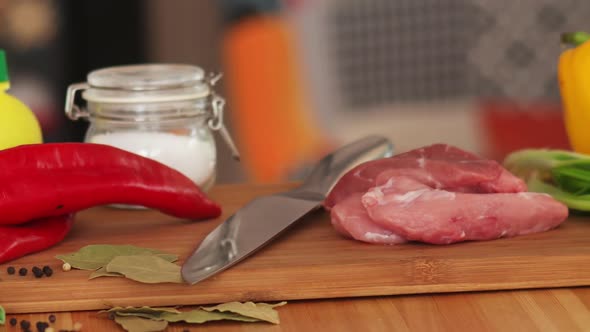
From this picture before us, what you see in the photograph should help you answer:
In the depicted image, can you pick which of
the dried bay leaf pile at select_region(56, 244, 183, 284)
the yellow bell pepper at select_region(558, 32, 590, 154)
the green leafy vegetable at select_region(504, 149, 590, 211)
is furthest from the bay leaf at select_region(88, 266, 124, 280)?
the yellow bell pepper at select_region(558, 32, 590, 154)

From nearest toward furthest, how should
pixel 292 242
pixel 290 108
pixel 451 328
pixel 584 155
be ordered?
1. pixel 451 328
2. pixel 292 242
3. pixel 584 155
4. pixel 290 108

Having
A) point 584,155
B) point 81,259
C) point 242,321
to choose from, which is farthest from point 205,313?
point 584,155

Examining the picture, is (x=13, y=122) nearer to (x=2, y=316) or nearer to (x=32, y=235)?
(x=32, y=235)

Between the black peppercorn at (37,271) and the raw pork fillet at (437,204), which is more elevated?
the raw pork fillet at (437,204)

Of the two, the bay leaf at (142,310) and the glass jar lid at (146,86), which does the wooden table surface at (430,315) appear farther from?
the glass jar lid at (146,86)

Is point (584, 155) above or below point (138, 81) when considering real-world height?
below

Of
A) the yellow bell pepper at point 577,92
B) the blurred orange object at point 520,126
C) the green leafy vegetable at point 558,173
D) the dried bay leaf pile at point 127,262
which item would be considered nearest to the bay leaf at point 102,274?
the dried bay leaf pile at point 127,262

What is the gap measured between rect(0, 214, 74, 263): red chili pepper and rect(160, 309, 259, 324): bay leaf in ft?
0.93

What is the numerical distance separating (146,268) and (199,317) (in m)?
0.13

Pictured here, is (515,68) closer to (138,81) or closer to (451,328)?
(138,81)

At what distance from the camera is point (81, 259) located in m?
1.24

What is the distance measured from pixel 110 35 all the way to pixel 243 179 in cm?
100

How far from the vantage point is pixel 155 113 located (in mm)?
1554

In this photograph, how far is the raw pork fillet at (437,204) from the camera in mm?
1265
